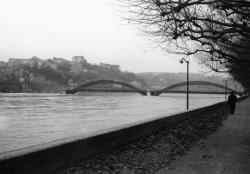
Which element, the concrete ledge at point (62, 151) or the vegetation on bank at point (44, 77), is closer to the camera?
the concrete ledge at point (62, 151)

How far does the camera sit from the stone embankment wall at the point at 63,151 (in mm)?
5359

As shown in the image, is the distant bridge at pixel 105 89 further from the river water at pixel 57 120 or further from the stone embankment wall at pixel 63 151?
the stone embankment wall at pixel 63 151

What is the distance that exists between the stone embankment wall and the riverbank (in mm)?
142

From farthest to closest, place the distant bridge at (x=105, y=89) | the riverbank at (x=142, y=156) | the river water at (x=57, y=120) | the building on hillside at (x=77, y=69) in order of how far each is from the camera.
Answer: the building on hillside at (x=77, y=69), the distant bridge at (x=105, y=89), the river water at (x=57, y=120), the riverbank at (x=142, y=156)

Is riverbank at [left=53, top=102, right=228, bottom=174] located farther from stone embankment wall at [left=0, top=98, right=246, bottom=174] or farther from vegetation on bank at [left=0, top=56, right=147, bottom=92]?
vegetation on bank at [left=0, top=56, right=147, bottom=92]

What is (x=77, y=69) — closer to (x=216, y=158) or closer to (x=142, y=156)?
(x=142, y=156)

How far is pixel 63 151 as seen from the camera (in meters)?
6.58

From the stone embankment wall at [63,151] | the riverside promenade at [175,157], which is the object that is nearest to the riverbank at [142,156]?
the riverside promenade at [175,157]

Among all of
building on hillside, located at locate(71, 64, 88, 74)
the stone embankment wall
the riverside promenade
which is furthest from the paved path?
building on hillside, located at locate(71, 64, 88, 74)

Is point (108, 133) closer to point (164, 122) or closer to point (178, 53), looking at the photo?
point (164, 122)

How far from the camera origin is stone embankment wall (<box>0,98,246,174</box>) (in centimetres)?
536

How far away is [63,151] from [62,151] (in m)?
0.04

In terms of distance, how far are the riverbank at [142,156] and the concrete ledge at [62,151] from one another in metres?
0.15

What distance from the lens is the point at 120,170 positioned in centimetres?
708
